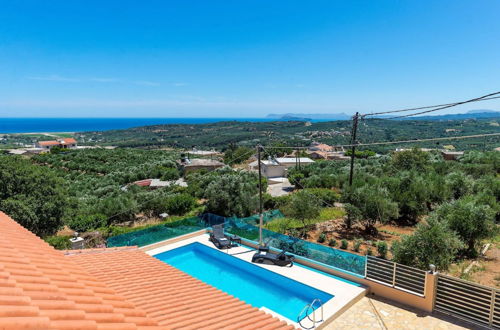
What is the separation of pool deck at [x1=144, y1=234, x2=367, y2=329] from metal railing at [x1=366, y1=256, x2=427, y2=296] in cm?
70

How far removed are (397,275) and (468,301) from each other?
1951mm

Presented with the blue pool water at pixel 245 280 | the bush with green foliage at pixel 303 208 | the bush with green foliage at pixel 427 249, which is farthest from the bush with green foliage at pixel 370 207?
Answer: the blue pool water at pixel 245 280

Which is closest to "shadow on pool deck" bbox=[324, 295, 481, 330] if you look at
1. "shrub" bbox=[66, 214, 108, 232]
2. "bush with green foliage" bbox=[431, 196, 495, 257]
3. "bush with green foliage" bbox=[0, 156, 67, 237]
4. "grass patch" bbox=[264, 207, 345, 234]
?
"bush with green foliage" bbox=[431, 196, 495, 257]

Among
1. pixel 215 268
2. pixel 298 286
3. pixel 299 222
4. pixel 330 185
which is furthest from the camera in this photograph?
pixel 330 185

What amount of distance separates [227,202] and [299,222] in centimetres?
514

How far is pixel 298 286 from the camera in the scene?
11.6 meters

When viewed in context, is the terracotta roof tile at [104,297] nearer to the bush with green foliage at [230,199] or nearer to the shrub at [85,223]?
the shrub at [85,223]

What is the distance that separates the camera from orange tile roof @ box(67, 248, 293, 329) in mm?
5348

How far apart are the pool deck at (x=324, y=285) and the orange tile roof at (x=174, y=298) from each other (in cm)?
331

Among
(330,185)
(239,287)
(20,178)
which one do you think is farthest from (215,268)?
(330,185)

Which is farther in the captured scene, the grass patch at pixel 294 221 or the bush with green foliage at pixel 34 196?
the grass patch at pixel 294 221

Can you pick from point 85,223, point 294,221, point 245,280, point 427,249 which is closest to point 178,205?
point 85,223

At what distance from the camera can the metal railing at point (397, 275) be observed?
9.53 meters

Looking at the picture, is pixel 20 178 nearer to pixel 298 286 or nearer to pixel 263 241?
pixel 263 241
